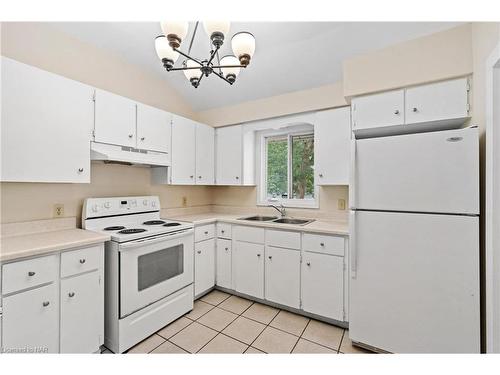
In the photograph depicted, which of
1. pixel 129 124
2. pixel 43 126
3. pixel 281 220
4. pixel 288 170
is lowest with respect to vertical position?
pixel 281 220

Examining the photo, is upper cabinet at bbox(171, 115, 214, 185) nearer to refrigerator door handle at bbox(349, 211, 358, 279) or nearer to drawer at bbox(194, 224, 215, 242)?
→ drawer at bbox(194, 224, 215, 242)

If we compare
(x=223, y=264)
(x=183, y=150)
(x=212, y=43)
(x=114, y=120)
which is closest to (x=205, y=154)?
(x=183, y=150)

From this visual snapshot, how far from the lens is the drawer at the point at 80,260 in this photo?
59.6 inches

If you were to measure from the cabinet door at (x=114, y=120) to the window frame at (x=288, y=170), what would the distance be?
1.68 metres

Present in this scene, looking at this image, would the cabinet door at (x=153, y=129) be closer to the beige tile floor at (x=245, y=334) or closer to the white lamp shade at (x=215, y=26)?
the white lamp shade at (x=215, y=26)

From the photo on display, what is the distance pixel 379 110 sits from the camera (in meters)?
1.97

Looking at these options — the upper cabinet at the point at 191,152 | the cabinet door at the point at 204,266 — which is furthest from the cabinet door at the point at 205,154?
the cabinet door at the point at 204,266

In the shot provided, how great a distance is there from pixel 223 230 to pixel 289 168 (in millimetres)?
1219

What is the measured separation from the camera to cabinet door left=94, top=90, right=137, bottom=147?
77.5 inches

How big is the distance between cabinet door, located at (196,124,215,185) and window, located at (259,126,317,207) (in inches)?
28.4

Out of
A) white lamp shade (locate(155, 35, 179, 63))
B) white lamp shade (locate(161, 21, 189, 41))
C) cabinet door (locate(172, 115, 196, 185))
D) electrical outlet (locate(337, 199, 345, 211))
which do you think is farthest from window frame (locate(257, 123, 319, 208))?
white lamp shade (locate(161, 21, 189, 41))

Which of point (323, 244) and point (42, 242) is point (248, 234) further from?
point (42, 242)

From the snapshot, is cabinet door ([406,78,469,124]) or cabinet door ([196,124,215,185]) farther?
cabinet door ([196,124,215,185])
